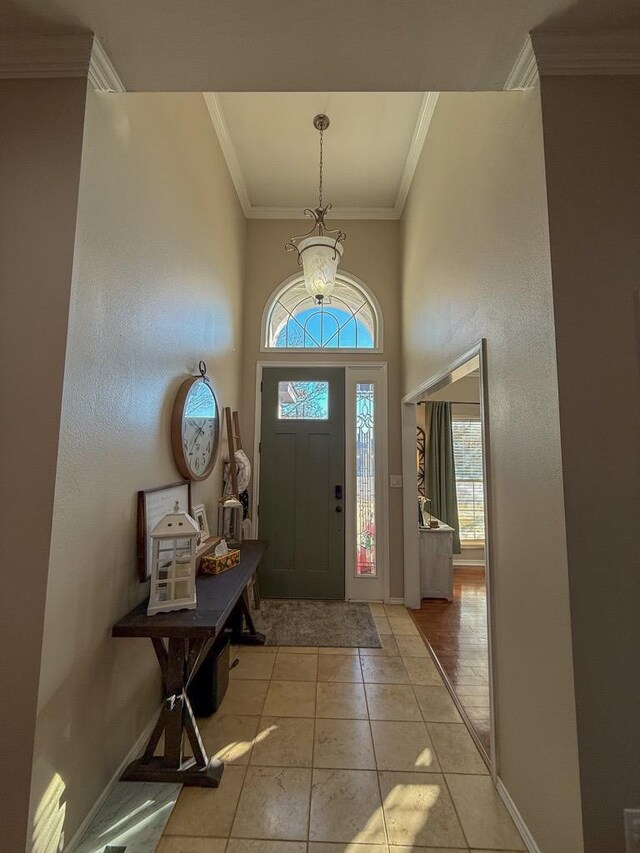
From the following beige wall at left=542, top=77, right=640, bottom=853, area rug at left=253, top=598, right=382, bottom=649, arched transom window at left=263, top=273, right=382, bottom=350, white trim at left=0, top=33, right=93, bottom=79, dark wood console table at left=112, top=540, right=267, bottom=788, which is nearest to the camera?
beige wall at left=542, top=77, right=640, bottom=853

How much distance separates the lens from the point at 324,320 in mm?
4254

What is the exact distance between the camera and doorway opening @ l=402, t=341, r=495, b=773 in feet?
6.89

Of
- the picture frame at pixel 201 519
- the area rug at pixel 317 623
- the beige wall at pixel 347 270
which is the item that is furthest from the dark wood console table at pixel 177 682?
the beige wall at pixel 347 270

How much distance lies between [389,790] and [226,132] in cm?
447

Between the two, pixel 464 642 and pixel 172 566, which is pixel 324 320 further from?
→ pixel 464 642

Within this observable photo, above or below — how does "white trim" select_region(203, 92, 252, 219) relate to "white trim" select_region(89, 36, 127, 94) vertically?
above

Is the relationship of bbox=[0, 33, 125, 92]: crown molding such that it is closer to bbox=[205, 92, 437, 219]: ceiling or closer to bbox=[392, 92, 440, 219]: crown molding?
bbox=[205, 92, 437, 219]: ceiling

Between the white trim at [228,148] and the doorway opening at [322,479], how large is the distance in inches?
68.2

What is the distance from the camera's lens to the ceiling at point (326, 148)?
2949 millimetres

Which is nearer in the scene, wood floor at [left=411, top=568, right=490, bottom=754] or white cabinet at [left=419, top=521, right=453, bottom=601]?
wood floor at [left=411, top=568, right=490, bottom=754]

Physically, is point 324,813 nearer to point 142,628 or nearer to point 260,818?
point 260,818

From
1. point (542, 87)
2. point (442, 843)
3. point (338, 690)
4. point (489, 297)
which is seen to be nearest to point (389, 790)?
point (442, 843)

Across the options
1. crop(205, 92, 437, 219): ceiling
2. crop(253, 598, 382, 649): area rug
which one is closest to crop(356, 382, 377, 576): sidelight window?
crop(253, 598, 382, 649): area rug

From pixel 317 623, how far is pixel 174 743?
1.76 m
